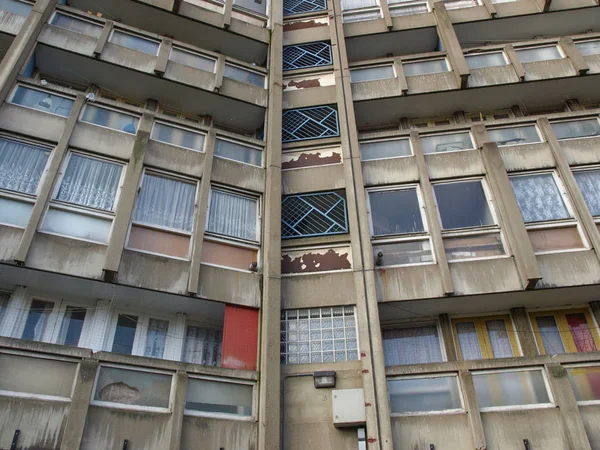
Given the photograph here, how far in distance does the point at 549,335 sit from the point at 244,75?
1135 centimetres

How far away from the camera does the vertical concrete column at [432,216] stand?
414 inches

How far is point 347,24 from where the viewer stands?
17.2 metres

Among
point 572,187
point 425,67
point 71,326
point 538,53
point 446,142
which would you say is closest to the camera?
point 71,326

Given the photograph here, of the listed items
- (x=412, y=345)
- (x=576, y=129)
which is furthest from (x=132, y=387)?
(x=576, y=129)

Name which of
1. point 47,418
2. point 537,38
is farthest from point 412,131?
point 47,418

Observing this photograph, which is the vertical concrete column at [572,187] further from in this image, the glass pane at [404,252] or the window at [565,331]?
the glass pane at [404,252]

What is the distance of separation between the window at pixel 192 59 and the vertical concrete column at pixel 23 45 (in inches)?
139

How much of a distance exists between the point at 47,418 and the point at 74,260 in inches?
121

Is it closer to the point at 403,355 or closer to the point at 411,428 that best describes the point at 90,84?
the point at 403,355

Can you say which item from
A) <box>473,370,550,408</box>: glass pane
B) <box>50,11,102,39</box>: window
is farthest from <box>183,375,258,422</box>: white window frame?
<box>50,11,102,39</box>: window

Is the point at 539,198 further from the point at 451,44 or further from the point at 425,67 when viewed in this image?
the point at 451,44

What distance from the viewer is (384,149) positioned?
44.1 feet

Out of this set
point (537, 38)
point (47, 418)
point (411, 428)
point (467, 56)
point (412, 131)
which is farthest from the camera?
point (537, 38)

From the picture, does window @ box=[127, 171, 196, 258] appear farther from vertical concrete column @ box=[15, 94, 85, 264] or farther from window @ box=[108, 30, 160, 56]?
window @ box=[108, 30, 160, 56]
